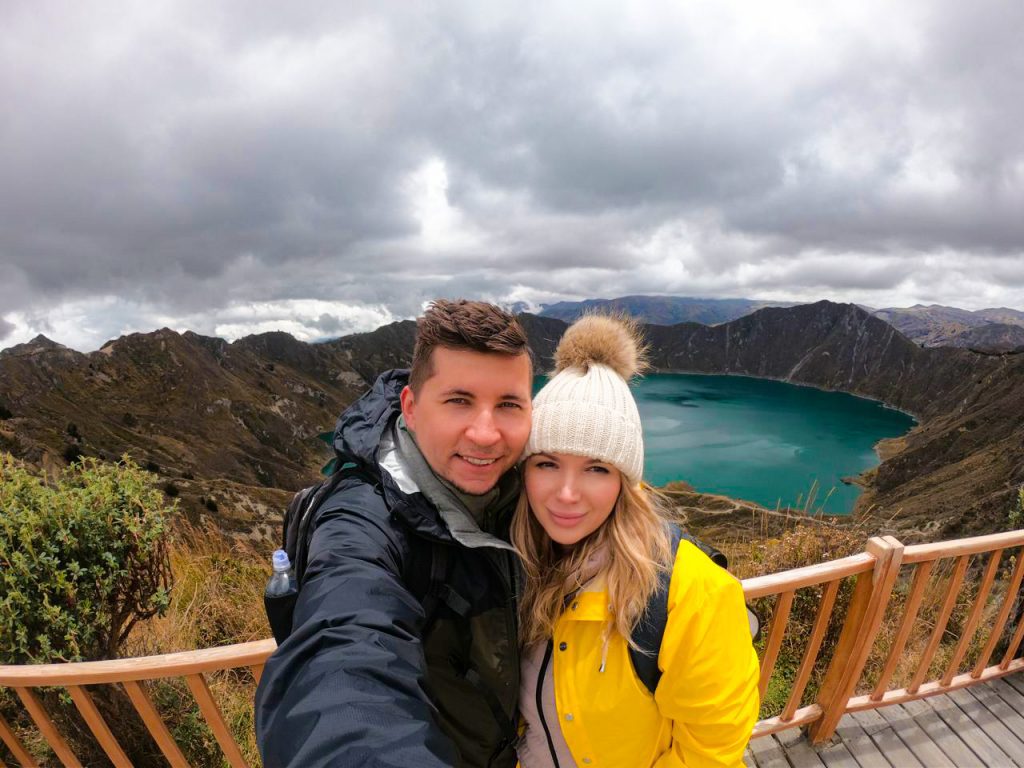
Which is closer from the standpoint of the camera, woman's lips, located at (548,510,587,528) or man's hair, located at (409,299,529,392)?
man's hair, located at (409,299,529,392)

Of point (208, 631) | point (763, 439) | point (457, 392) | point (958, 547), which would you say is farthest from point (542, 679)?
point (763, 439)

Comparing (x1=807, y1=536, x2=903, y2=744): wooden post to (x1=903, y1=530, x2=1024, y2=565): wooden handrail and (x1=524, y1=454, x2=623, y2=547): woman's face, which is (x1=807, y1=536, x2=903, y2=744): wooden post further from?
(x1=524, y1=454, x2=623, y2=547): woman's face

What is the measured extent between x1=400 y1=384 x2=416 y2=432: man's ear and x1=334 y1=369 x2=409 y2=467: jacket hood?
0.26 ft

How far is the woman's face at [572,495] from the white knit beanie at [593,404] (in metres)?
0.05

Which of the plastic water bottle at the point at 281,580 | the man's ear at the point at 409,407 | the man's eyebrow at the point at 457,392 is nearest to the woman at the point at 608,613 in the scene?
the man's eyebrow at the point at 457,392

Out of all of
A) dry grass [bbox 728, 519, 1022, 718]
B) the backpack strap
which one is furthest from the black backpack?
dry grass [bbox 728, 519, 1022, 718]

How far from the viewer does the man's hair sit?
1660 millimetres

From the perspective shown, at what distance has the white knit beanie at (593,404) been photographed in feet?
5.95

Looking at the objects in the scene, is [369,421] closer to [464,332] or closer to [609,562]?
[464,332]

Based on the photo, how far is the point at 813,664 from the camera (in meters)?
3.11

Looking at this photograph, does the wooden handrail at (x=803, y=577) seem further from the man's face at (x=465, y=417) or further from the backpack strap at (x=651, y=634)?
the man's face at (x=465, y=417)

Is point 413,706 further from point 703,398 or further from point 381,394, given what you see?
point 703,398

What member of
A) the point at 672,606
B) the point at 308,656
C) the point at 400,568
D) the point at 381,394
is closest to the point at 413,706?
the point at 308,656

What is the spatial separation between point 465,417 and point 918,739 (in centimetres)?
400
